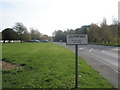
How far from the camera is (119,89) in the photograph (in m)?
4.32

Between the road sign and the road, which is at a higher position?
the road sign

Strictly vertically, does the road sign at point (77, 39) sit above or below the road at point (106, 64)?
above

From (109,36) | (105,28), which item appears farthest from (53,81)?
(105,28)

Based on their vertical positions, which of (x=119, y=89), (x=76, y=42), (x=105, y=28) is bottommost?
(x=119, y=89)

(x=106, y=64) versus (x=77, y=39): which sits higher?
(x=77, y=39)

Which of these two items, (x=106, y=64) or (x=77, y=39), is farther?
(x=106, y=64)

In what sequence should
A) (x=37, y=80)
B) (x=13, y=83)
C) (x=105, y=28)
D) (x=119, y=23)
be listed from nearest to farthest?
(x=13, y=83) → (x=37, y=80) → (x=119, y=23) → (x=105, y=28)

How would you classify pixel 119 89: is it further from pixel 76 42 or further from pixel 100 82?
pixel 76 42

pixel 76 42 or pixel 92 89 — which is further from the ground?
pixel 76 42

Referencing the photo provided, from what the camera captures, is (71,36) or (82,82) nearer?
(71,36)

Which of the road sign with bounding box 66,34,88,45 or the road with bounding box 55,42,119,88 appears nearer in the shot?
the road sign with bounding box 66,34,88,45

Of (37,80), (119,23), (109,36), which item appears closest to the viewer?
(37,80)

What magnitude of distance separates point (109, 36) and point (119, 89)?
4176 cm

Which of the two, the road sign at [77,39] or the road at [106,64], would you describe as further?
the road at [106,64]
